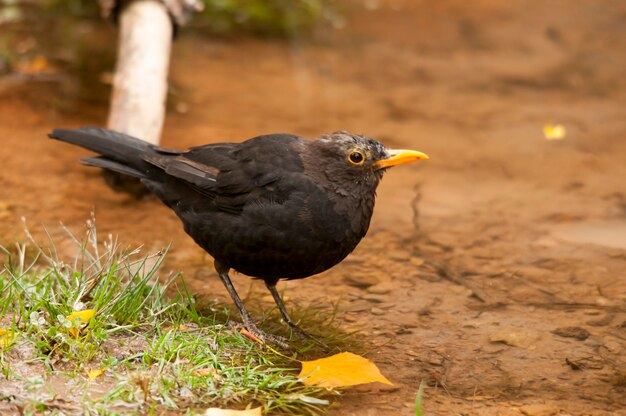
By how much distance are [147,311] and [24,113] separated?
315 centimetres

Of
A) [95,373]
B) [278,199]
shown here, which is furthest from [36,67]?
[95,373]

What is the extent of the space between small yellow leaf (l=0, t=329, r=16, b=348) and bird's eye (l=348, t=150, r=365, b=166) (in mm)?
1674

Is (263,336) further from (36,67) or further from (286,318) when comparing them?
(36,67)

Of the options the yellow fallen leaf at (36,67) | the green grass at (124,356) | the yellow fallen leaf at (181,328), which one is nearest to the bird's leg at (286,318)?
the green grass at (124,356)

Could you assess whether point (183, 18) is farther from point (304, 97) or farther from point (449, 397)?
point (449, 397)

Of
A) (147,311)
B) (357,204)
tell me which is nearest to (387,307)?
(357,204)

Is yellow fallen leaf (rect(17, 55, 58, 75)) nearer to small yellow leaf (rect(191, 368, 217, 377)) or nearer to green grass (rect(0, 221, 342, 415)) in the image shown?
green grass (rect(0, 221, 342, 415))

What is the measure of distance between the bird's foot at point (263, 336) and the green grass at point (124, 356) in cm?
8

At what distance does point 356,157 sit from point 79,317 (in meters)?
1.45

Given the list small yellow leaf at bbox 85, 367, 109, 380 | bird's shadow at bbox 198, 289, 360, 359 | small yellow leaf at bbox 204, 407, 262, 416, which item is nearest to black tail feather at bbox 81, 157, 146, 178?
bird's shadow at bbox 198, 289, 360, 359

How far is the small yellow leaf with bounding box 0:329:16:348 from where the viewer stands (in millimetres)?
3469

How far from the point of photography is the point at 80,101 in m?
7.00

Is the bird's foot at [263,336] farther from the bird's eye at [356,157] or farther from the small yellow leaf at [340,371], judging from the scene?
the bird's eye at [356,157]

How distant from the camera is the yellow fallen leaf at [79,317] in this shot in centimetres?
357
